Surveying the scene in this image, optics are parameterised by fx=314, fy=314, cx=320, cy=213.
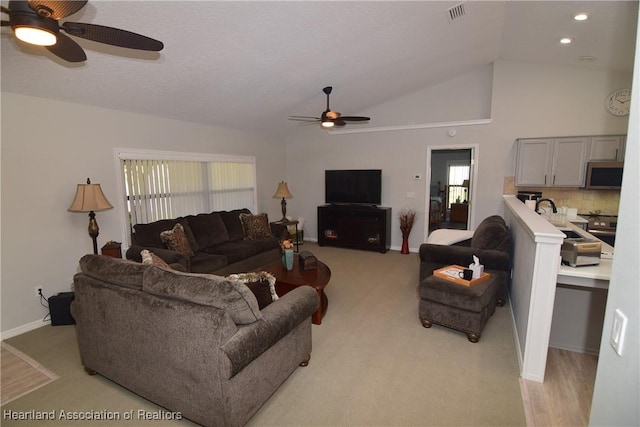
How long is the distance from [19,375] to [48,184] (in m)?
1.87

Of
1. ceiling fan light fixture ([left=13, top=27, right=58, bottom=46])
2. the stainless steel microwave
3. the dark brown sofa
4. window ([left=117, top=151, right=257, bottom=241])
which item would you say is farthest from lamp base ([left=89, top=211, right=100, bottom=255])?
the stainless steel microwave

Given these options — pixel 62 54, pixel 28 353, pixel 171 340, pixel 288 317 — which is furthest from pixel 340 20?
pixel 28 353

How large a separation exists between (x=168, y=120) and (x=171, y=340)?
3.68 metres

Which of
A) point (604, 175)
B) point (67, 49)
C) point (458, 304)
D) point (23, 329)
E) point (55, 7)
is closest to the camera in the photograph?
point (55, 7)

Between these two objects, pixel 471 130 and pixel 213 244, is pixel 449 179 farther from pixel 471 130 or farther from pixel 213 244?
pixel 213 244

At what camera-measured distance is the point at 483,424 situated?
1961 mm

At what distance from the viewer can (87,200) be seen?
3.33m

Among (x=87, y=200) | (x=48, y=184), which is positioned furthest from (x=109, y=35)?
(x=48, y=184)

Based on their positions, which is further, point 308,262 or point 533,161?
point 533,161

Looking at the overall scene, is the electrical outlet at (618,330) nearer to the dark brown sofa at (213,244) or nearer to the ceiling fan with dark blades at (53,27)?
the ceiling fan with dark blades at (53,27)

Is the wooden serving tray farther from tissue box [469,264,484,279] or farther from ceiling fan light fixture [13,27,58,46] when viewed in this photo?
ceiling fan light fixture [13,27,58,46]

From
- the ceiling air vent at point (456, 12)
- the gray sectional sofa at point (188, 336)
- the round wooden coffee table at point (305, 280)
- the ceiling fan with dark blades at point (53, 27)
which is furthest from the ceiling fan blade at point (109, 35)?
the ceiling air vent at point (456, 12)

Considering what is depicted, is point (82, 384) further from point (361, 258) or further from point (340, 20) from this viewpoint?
point (361, 258)

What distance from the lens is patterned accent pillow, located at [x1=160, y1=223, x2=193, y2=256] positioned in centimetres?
401
